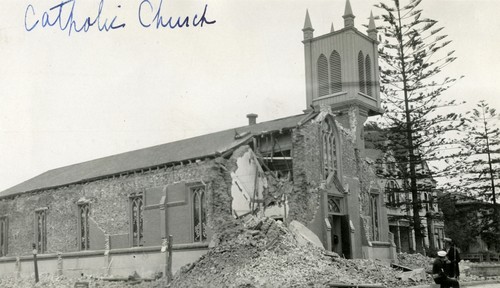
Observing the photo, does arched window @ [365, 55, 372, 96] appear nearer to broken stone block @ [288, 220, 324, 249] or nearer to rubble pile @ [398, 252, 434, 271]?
rubble pile @ [398, 252, 434, 271]

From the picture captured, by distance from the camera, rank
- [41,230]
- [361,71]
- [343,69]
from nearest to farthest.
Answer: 1. [343,69]
2. [361,71]
3. [41,230]

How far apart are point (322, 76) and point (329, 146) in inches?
243

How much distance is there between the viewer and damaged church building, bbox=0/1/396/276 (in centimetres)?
2675

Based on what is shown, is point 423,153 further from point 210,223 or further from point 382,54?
point 210,223

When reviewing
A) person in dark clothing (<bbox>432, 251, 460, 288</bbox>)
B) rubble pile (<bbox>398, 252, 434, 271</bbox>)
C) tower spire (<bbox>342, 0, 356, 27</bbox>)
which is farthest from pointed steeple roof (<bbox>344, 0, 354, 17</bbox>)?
person in dark clothing (<bbox>432, 251, 460, 288</bbox>)

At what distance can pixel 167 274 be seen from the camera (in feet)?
85.7

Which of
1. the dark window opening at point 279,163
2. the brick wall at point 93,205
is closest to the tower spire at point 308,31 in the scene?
the dark window opening at point 279,163

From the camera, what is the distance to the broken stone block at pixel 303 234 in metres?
25.0

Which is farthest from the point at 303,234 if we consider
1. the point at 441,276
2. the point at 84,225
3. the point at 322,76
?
the point at 84,225

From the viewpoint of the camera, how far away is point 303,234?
84.2 ft

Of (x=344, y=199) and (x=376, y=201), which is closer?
(x=344, y=199)

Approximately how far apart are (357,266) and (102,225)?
13730 millimetres

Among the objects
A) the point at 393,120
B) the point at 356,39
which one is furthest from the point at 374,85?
the point at 393,120

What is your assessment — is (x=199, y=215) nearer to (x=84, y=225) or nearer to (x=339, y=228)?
(x=339, y=228)
